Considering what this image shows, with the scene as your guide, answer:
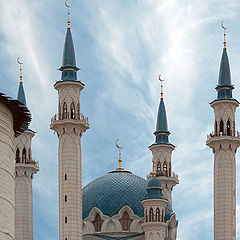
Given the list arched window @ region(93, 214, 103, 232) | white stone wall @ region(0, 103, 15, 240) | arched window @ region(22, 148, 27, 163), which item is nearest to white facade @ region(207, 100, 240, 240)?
arched window @ region(93, 214, 103, 232)

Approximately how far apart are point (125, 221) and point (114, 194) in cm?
217

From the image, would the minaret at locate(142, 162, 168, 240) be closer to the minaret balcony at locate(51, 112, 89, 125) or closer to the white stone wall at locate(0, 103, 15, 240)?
the minaret balcony at locate(51, 112, 89, 125)

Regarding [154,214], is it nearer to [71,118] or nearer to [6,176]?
[71,118]

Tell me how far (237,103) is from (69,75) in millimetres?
10812

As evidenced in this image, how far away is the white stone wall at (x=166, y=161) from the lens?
199ft

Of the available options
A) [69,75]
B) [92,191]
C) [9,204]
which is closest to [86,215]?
[92,191]

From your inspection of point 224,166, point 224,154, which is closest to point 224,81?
point 224,154

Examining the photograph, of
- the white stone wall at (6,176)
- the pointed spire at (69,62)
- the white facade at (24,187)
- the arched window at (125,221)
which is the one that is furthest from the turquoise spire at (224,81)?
the white stone wall at (6,176)

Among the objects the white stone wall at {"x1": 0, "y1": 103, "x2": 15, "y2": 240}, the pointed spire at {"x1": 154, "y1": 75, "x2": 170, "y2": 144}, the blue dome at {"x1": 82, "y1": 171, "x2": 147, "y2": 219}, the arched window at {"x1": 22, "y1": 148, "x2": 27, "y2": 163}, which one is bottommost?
the white stone wall at {"x1": 0, "y1": 103, "x2": 15, "y2": 240}

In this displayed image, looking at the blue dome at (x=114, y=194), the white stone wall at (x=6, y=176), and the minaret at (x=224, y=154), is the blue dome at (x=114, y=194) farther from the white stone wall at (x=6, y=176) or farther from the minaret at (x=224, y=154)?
the white stone wall at (x=6, y=176)

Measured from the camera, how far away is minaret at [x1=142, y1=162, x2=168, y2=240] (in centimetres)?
5331

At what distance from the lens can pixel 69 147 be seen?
49625 millimetres

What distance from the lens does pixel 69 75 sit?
5156 cm

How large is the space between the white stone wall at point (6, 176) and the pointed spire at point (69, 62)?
92.4 feet
